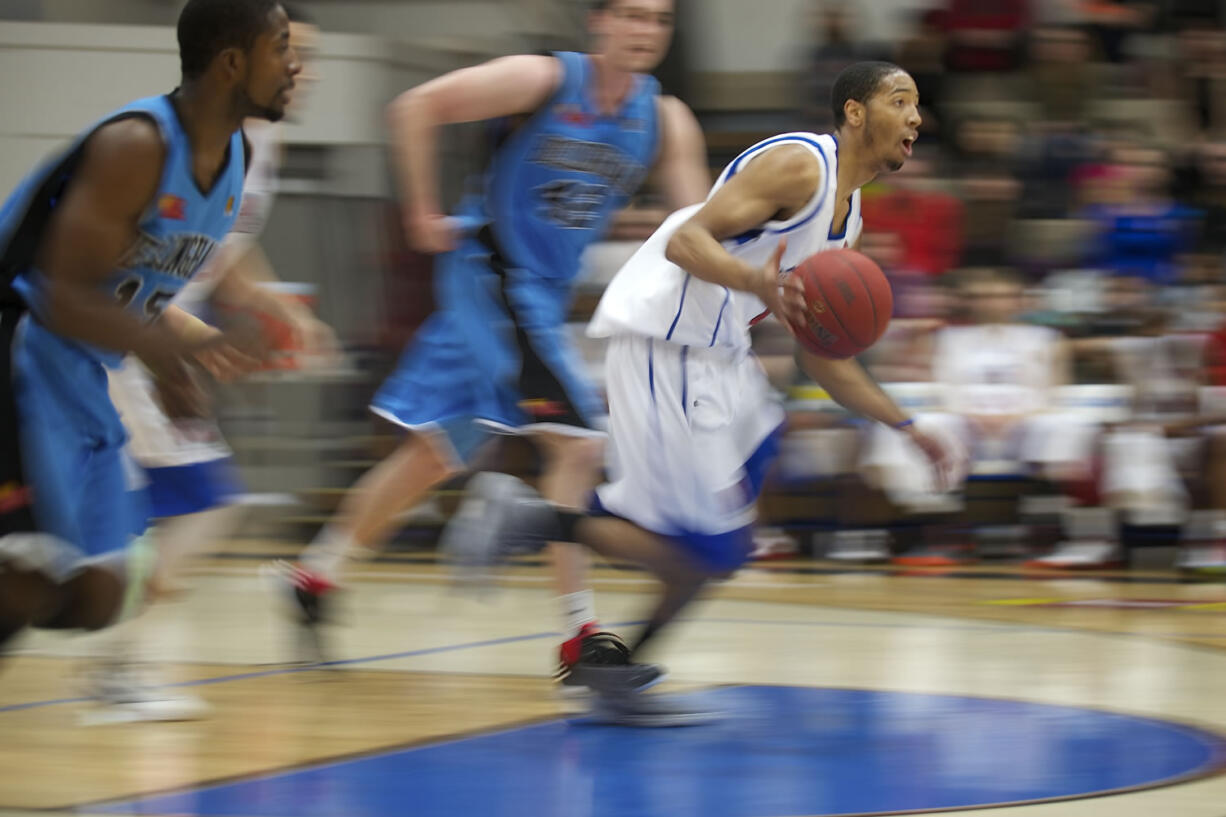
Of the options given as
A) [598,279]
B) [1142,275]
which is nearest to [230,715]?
[598,279]

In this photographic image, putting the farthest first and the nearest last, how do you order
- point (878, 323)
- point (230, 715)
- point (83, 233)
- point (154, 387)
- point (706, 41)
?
point (706, 41) → point (154, 387) → point (230, 715) → point (878, 323) → point (83, 233)

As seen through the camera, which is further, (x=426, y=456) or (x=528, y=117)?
(x=426, y=456)

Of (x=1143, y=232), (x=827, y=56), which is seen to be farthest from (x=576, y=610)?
(x=827, y=56)

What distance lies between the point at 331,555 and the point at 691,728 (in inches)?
48.5

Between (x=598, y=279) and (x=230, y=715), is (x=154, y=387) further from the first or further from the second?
(x=598, y=279)

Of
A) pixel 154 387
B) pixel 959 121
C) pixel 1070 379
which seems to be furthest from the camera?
pixel 959 121

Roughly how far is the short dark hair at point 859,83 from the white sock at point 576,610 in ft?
4.12

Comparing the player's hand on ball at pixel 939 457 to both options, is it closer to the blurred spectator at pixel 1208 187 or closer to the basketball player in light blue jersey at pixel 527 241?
the basketball player in light blue jersey at pixel 527 241

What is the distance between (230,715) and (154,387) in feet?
2.82

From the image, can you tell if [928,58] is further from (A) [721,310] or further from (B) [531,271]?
(A) [721,310]

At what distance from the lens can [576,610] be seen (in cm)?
424

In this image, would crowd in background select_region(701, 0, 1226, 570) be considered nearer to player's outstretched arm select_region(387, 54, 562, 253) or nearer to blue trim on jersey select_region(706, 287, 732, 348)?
player's outstretched arm select_region(387, 54, 562, 253)

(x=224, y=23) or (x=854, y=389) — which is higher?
(x=224, y=23)

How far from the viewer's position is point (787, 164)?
3697 mm
